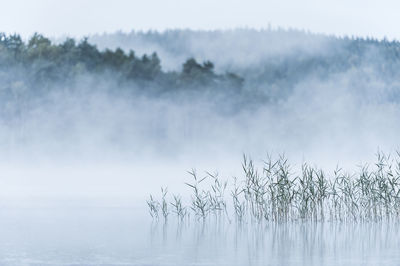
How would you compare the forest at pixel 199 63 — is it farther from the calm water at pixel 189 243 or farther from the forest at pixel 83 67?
the calm water at pixel 189 243

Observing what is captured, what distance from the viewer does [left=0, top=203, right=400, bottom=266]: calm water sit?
8.83 metres

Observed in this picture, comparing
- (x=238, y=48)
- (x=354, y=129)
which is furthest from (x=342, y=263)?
(x=238, y=48)

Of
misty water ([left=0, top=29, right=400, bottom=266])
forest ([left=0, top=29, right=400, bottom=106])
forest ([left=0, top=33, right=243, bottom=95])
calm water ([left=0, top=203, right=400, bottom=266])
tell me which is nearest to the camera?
calm water ([left=0, top=203, right=400, bottom=266])

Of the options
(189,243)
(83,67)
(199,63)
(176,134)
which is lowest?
(189,243)

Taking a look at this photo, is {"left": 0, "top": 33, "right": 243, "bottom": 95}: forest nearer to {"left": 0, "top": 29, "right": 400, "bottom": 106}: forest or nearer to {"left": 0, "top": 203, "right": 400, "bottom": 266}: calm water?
{"left": 0, "top": 29, "right": 400, "bottom": 106}: forest

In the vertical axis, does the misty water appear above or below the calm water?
above

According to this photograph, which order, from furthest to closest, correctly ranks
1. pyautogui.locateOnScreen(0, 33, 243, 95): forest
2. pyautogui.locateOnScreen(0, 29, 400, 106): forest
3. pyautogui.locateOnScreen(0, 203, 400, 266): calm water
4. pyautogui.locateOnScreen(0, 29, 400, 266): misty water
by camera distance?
1. pyautogui.locateOnScreen(0, 29, 400, 106): forest
2. pyautogui.locateOnScreen(0, 33, 243, 95): forest
3. pyautogui.locateOnScreen(0, 29, 400, 266): misty water
4. pyautogui.locateOnScreen(0, 203, 400, 266): calm water

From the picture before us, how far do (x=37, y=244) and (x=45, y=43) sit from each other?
126ft

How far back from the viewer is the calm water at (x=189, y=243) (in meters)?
8.83

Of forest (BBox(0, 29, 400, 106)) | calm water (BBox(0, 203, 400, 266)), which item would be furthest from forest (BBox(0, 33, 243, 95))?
calm water (BBox(0, 203, 400, 266))

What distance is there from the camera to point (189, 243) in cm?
1030

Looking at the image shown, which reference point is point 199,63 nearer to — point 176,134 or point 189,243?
point 176,134

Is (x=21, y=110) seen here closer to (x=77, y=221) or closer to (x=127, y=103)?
(x=127, y=103)

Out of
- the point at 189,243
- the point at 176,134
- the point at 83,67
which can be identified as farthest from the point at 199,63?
the point at 189,243
